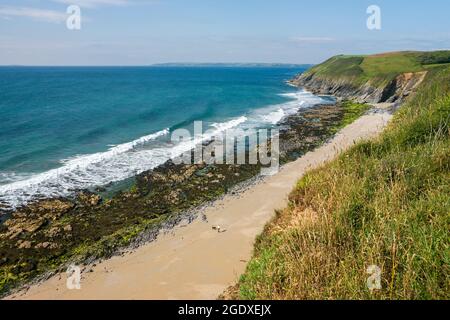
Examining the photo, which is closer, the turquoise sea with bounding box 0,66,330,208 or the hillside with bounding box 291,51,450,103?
the turquoise sea with bounding box 0,66,330,208

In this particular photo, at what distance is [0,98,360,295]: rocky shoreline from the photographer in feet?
57.8

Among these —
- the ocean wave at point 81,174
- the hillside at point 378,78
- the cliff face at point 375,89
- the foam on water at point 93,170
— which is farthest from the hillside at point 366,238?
the hillside at point 378,78

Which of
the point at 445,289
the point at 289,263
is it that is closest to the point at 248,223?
the point at 289,263

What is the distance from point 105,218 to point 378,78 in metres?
71.1

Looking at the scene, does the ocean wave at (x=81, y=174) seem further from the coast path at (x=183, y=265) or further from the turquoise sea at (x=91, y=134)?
the coast path at (x=183, y=265)

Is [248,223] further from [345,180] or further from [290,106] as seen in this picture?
[290,106]

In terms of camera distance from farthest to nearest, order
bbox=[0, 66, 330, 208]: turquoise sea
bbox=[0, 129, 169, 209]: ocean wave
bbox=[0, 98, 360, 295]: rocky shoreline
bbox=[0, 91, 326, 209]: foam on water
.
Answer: bbox=[0, 66, 330, 208]: turquoise sea
bbox=[0, 91, 326, 209]: foam on water
bbox=[0, 129, 169, 209]: ocean wave
bbox=[0, 98, 360, 295]: rocky shoreline

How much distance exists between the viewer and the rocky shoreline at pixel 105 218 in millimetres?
17609

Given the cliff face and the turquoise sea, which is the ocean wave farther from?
the cliff face

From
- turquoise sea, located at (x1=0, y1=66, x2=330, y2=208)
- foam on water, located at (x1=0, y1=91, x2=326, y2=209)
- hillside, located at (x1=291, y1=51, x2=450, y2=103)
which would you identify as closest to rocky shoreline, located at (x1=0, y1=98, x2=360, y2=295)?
foam on water, located at (x1=0, y1=91, x2=326, y2=209)

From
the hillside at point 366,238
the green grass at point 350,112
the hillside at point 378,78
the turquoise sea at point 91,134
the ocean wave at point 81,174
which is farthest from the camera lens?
the hillside at point 378,78

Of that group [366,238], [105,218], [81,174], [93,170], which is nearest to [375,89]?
[93,170]

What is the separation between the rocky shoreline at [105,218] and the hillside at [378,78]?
45885 mm

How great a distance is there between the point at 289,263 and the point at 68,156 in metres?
Result: 31.4
